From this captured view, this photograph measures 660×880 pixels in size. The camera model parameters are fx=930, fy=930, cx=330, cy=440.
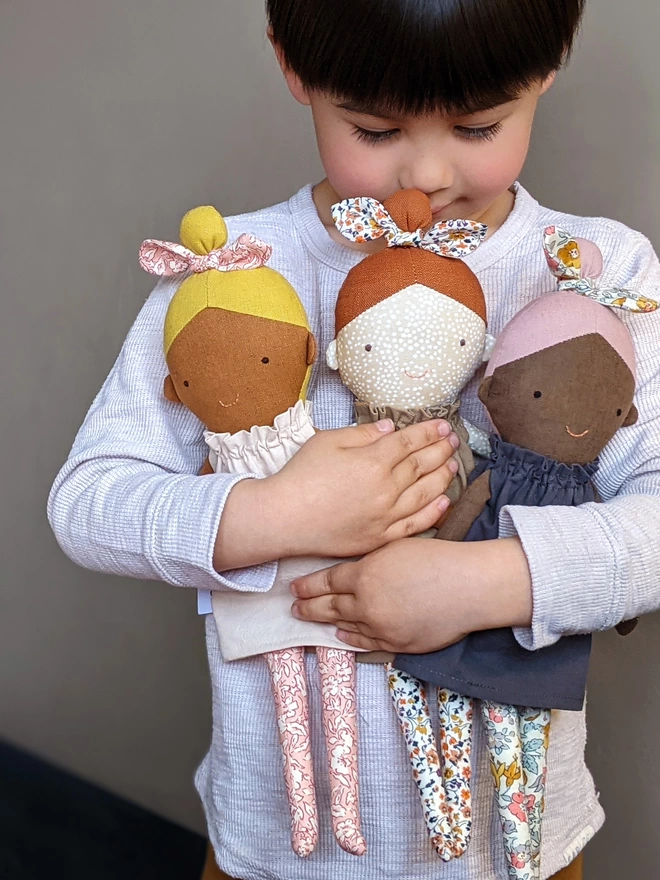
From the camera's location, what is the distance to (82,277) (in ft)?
4.24

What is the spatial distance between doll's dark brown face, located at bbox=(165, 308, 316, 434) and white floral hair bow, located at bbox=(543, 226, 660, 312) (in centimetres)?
21

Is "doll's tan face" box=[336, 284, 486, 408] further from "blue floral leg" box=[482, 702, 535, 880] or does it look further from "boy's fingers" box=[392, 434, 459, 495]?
"blue floral leg" box=[482, 702, 535, 880]

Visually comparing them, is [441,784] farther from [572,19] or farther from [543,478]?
[572,19]

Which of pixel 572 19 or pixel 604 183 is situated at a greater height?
pixel 572 19

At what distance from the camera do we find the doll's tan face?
2.43ft

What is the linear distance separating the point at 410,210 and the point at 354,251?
12 centimetres

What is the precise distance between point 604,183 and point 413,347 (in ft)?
1.50

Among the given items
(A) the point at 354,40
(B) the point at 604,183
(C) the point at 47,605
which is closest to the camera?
(A) the point at 354,40

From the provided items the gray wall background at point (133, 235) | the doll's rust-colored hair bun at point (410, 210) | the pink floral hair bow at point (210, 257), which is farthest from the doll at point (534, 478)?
the gray wall background at point (133, 235)

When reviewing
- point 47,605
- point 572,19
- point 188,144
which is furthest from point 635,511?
point 47,605

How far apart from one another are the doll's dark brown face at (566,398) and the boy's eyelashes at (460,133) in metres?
0.19

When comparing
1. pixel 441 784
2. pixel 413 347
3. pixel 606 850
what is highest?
pixel 413 347

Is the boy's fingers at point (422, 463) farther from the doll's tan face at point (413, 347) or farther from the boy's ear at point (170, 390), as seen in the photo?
the boy's ear at point (170, 390)

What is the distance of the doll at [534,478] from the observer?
0.71 metres
